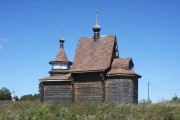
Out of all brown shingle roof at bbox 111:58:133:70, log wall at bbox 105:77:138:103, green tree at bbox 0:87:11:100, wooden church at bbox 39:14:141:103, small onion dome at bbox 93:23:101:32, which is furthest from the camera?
green tree at bbox 0:87:11:100

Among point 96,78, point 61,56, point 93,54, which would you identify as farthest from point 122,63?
point 61,56

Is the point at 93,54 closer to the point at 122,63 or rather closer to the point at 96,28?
the point at 122,63

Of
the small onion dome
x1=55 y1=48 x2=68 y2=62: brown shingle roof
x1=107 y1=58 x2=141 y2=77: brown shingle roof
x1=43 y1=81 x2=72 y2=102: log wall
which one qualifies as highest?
the small onion dome

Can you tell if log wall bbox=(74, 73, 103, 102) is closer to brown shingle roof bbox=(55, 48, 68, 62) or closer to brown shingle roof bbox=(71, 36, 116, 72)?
brown shingle roof bbox=(71, 36, 116, 72)

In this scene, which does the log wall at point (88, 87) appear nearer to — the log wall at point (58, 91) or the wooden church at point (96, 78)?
the wooden church at point (96, 78)

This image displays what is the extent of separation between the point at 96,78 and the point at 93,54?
277 centimetres

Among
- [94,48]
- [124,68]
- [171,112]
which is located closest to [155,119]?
[171,112]

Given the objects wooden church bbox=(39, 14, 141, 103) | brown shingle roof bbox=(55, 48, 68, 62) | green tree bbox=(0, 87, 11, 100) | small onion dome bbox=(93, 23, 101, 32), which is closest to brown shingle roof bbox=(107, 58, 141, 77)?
wooden church bbox=(39, 14, 141, 103)

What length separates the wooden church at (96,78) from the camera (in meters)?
34.2

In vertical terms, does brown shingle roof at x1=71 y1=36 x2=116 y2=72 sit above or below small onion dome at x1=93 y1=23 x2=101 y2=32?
below

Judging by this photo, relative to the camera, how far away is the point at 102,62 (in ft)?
117

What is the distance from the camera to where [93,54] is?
36.9 meters

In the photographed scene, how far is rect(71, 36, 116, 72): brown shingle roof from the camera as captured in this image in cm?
3556

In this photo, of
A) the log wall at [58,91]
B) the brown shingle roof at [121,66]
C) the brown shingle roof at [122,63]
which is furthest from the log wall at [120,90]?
the log wall at [58,91]
